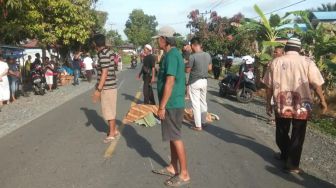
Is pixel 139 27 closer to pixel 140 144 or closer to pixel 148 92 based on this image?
pixel 148 92

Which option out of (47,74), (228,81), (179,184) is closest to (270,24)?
(228,81)

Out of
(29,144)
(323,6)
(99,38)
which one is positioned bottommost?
(29,144)

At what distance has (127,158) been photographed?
709 cm

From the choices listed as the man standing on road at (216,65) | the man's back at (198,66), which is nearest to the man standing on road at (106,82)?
the man's back at (198,66)

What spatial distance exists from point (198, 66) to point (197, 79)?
0.92 ft

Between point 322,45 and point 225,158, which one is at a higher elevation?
point 322,45

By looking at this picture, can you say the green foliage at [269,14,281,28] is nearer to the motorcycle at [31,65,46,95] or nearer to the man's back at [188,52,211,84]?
the man's back at [188,52,211,84]

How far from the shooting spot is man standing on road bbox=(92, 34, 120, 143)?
25.8 feet

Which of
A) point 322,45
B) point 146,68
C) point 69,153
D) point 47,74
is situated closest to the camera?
point 69,153

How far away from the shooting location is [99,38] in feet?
25.9

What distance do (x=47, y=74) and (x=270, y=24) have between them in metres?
9.89

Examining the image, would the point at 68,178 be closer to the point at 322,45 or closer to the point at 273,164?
the point at 273,164

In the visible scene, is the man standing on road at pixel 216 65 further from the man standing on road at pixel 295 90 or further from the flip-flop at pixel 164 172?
the flip-flop at pixel 164 172

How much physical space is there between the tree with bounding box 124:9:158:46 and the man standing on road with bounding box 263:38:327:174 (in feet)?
380
